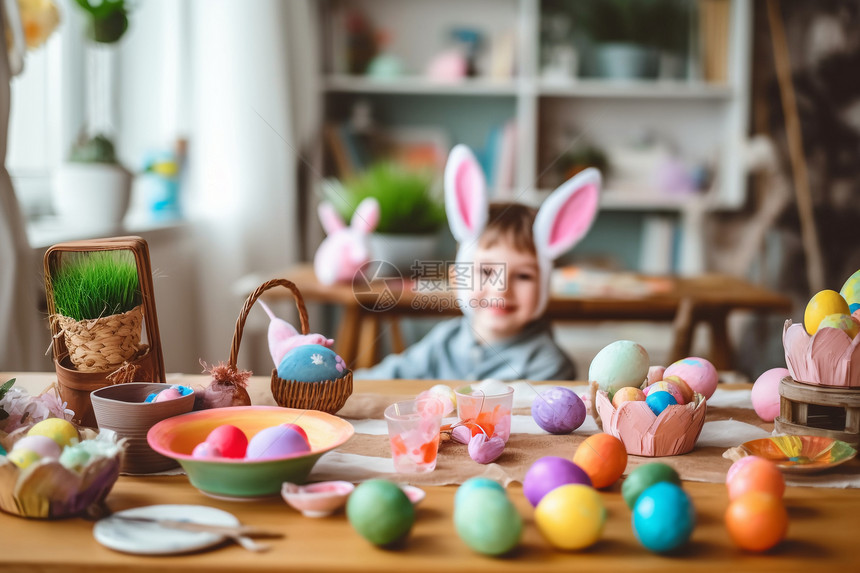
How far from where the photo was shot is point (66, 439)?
26.5 inches

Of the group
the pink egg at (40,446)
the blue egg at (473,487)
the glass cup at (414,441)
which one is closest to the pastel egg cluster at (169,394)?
the pink egg at (40,446)

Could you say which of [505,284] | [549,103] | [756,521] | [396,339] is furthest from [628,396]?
[549,103]

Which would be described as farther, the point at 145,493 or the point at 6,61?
the point at 6,61

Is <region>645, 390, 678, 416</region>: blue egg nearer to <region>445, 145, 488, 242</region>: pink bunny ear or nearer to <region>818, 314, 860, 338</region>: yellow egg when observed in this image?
<region>818, 314, 860, 338</region>: yellow egg

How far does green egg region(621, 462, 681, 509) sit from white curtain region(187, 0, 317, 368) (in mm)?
1891

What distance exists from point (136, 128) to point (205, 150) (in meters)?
0.25

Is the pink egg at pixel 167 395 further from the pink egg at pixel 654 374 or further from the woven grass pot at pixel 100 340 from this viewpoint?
the pink egg at pixel 654 374

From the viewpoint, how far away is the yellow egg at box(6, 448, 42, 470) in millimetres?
619

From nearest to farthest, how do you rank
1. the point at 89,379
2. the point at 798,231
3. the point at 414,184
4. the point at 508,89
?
the point at 89,379
the point at 414,184
the point at 798,231
the point at 508,89

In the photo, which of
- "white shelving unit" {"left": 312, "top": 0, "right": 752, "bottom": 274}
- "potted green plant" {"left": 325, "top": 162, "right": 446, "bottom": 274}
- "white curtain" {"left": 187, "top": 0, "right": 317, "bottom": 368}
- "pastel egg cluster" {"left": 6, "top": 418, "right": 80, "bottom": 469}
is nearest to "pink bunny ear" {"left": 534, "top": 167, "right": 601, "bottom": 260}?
"pastel egg cluster" {"left": 6, "top": 418, "right": 80, "bottom": 469}

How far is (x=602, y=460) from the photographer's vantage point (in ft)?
2.19

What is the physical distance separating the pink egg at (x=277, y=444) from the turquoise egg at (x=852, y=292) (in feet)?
1.91

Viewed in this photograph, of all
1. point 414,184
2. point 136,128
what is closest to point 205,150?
point 136,128

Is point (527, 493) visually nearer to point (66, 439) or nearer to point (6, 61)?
point (66, 439)
